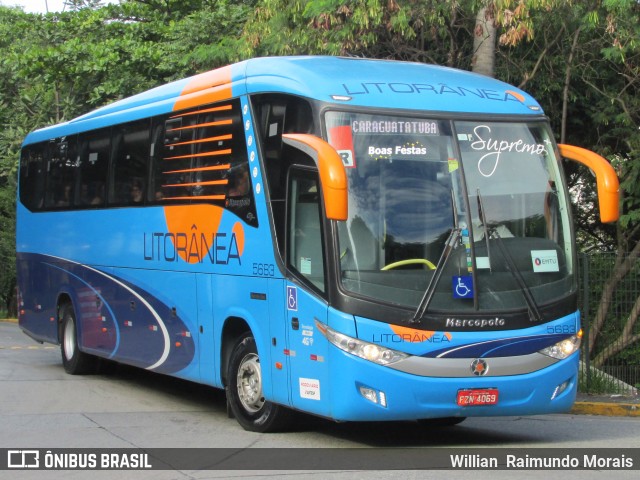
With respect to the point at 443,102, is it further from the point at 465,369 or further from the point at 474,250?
the point at 465,369

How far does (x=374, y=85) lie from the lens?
957 centimetres

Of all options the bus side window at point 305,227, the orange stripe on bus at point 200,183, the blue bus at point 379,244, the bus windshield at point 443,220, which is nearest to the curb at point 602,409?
the blue bus at point 379,244

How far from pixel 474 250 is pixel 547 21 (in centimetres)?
846

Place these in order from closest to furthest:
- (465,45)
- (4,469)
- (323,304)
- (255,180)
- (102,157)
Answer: (4,469) < (323,304) < (255,180) < (102,157) < (465,45)

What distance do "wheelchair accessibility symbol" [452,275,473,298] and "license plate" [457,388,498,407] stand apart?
2.66 ft

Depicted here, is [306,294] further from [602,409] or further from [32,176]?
[32,176]

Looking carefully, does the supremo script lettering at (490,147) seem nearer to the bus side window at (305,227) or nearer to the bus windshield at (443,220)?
the bus windshield at (443,220)

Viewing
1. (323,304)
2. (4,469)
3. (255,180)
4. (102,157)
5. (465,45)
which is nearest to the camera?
(4,469)

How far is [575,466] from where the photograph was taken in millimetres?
8602

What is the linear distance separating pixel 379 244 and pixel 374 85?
1.57 metres

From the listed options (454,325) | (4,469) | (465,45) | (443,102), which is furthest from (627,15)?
(4,469)

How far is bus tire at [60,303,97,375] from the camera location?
51.8 ft

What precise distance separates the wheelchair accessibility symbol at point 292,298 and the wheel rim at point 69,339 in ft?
23.8

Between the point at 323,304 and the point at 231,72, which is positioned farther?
the point at 231,72
